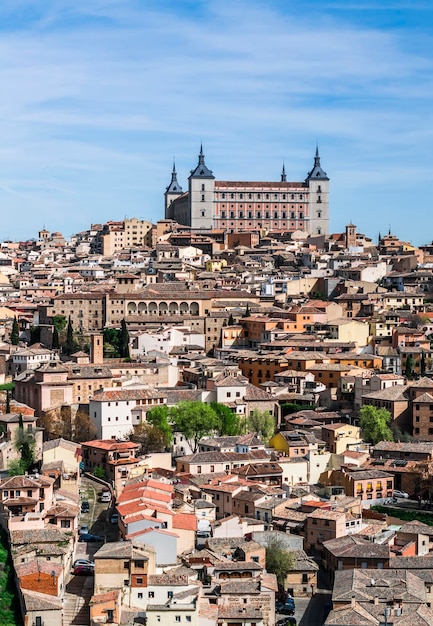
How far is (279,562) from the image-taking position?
23453 millimetres

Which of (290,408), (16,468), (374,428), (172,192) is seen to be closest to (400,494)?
(374,428)

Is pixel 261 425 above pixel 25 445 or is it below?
above

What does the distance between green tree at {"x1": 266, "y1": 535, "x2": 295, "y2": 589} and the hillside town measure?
0.05 m

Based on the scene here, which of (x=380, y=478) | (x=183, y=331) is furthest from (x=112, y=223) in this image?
(x=380, y=478)

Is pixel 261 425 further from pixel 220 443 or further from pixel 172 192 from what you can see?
pixel 172 192

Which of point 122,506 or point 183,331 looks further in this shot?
point 183,331

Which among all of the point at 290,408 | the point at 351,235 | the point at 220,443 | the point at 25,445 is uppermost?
the point at 351,235

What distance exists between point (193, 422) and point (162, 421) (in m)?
0.80

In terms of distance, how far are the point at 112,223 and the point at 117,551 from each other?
54.0 meters

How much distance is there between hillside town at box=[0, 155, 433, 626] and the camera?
21719 mm

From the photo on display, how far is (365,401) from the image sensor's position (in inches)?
1366

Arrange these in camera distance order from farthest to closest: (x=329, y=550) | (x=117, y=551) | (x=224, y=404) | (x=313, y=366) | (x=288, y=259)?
(x=288, y=259) < (x=313, y=366) < (x=224, y=404) < (x=329, y=550) < (x=117, y=551)

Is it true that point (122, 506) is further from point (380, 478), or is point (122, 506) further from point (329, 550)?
point (380, 478)

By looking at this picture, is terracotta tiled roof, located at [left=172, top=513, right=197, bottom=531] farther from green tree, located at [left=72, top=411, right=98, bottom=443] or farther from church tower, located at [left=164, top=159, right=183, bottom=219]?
church tower, located at [left=164, top=159, right=183, bottom=219]
